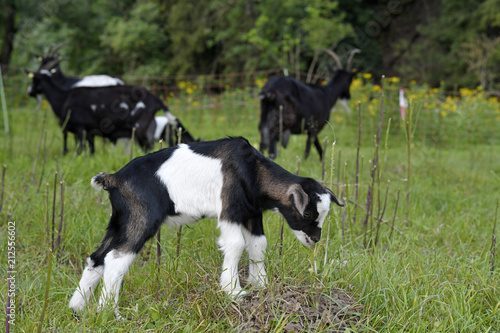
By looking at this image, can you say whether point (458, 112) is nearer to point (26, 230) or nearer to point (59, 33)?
point (26, 230)

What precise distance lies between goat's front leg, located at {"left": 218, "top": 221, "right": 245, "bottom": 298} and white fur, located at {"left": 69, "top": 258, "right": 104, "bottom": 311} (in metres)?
0.59

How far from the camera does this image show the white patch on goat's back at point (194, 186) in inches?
87.9

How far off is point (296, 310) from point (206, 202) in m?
0.65

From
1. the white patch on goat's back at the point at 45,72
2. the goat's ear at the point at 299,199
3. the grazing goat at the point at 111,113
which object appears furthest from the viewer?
the white patch on goat's back at the point at 45,72

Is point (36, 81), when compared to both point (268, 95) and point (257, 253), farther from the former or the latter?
point (257, 253)

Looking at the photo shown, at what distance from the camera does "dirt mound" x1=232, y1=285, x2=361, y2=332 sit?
84.8 inches

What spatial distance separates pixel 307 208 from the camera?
7.13 feet

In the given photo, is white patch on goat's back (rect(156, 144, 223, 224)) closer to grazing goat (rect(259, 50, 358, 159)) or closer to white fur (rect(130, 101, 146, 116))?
grazing goat (rect(259, 50, 358, 159))

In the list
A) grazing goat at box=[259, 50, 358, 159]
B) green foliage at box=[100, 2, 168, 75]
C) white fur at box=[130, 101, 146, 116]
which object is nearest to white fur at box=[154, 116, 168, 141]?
white fur at box=[130, 101, 146, 116]

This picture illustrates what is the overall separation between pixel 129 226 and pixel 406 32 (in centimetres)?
2028

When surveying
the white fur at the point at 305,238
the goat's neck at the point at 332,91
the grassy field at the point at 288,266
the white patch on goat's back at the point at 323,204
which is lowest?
the grassy field at the point at 288,266

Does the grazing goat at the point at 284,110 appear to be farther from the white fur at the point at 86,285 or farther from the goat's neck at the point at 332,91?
the white fur at the point at 86,285

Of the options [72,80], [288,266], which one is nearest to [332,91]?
[72,80]

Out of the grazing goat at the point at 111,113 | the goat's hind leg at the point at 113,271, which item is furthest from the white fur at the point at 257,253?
the grazing goat at the point at 111,113
